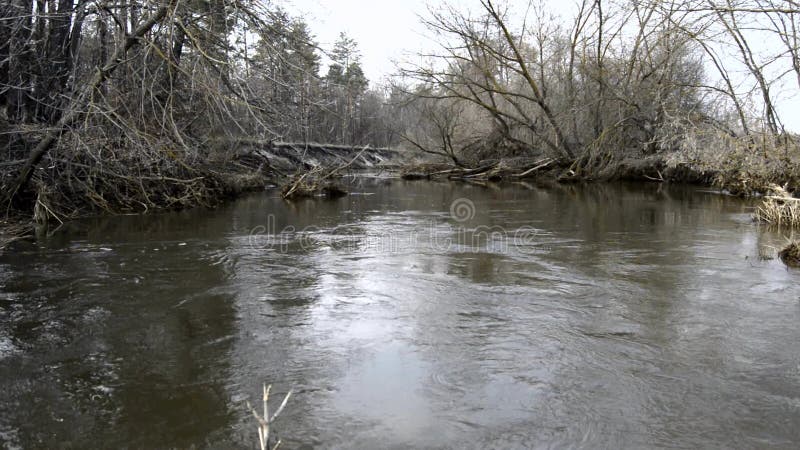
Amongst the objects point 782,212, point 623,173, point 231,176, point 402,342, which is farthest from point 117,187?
point 623,173

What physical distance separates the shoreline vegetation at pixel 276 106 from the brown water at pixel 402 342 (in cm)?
227

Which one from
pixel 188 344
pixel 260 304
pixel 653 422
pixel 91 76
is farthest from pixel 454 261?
pixel 91 76

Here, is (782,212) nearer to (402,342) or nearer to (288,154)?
(402,342)

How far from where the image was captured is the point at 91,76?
1045 centimetres

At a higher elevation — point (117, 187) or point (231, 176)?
point (231, 176)

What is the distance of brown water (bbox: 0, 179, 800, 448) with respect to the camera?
3.47m

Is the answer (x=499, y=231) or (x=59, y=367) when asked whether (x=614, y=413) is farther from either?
(x=499, y=231)

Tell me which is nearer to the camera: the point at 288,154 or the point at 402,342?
the point at 402,342

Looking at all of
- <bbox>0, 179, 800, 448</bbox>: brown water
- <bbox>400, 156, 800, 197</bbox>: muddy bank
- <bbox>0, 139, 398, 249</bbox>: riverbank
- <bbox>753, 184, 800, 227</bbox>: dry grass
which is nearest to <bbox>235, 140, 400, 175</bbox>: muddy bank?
<bbox>0, 139, 398, 249</bbox>: riverbank

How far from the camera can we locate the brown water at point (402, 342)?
3.47m

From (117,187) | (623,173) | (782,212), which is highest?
(623,173)

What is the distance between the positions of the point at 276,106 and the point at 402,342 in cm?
654

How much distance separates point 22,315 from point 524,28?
23.9m

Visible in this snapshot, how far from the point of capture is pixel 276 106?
33.8ft
